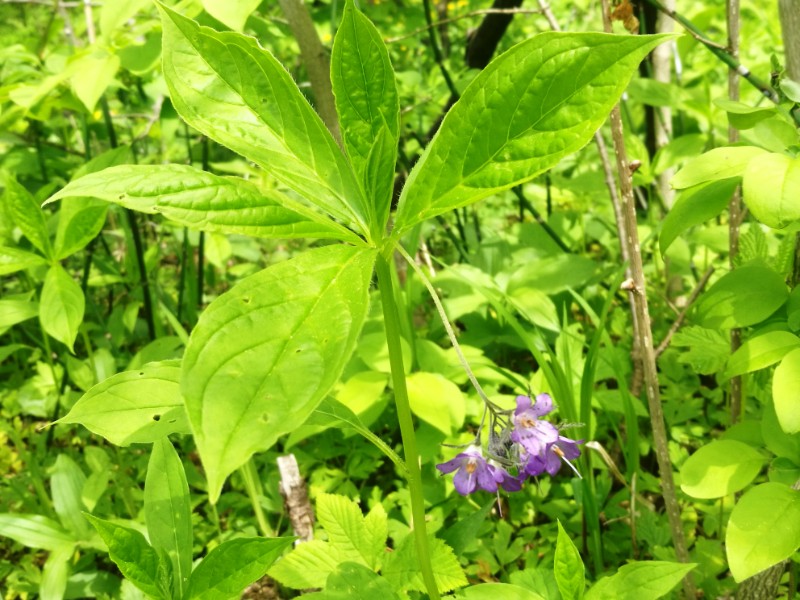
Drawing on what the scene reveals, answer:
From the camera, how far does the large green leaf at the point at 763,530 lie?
36.8 inches

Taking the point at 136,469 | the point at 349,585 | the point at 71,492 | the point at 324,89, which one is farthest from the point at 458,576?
the point at 324,89

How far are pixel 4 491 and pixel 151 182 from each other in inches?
63.3

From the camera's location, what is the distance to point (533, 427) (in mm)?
1119

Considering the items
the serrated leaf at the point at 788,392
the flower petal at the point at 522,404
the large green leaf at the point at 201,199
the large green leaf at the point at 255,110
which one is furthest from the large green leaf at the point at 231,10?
the serrated leaf at the point at 788,392

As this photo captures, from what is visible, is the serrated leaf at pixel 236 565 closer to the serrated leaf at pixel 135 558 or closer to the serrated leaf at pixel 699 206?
the serrated leaf at pixel 135 558

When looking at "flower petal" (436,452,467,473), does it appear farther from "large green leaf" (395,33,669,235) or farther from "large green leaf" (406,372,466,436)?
"large green leaf" (395,33,669,235)

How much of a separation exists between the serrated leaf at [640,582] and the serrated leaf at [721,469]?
0.47 feet

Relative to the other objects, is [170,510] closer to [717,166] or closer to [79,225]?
[79,225]

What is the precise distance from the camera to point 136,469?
1.99 metres

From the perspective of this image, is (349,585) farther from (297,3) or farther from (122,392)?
(297,3)

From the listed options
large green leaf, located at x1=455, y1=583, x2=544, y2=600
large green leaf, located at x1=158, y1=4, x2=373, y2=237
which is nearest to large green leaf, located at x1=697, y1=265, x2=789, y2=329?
large green leaf, located at x1=455, y1=583, x2=544, y2=600

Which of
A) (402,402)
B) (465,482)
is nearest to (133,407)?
(402,402)

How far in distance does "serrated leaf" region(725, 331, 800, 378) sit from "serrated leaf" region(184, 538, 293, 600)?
703 mm

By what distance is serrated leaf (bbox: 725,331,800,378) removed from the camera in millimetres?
1029
